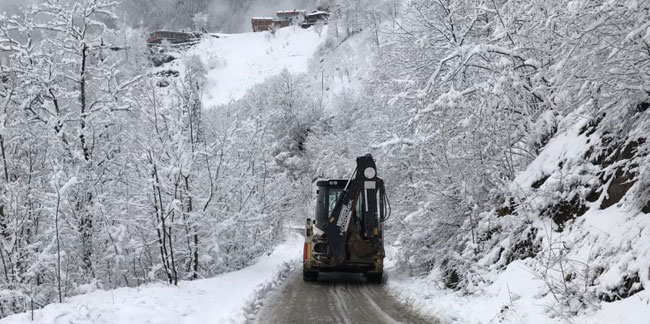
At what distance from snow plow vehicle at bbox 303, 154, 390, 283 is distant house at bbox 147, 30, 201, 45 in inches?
6036

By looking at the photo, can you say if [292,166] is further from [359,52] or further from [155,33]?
[155,33]

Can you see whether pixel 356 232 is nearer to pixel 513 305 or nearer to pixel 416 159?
pixel 416 159

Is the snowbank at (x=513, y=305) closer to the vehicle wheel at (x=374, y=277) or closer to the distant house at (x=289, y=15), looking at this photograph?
the vehicle wheel at (x=374, y=277)

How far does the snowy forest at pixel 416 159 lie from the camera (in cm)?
667

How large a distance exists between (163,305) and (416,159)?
9817 mm

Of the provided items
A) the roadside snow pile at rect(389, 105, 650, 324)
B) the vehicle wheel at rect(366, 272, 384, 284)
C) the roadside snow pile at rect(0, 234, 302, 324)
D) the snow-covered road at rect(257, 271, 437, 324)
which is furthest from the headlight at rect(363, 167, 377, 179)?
the roadside snow pile at rect(0, 234, 302, 324)

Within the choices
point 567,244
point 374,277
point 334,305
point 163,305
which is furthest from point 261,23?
point 567,244

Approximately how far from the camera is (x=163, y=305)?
8.84 m

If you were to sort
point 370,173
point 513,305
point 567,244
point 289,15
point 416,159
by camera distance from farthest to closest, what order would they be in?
point 289,15, point 416,159, point 370,173, point 567,244, point 513,305

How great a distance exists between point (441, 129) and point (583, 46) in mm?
5642

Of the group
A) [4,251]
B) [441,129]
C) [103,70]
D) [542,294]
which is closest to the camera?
[542,294]

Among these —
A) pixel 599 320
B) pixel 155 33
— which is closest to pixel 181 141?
pixel 599 320

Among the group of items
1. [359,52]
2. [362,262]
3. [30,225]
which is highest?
[359,52]

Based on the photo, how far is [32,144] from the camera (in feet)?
45.3
